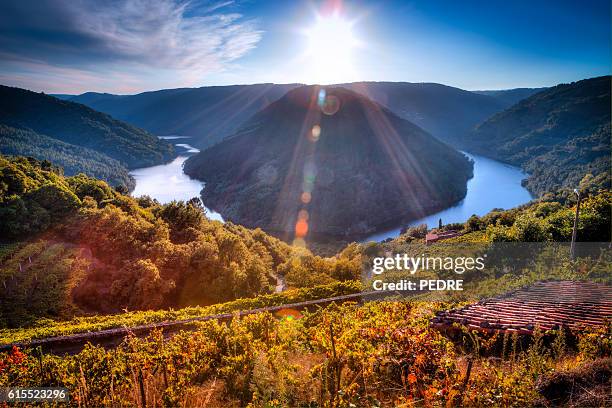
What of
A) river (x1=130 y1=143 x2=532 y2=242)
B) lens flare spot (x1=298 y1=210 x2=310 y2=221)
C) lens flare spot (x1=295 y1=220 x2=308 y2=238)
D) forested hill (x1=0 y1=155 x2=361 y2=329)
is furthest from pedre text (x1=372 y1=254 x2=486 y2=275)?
lens flare spot (x1=298 y1=210 x2=310 y2=221)

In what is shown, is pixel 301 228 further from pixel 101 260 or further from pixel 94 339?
pixel 94 339

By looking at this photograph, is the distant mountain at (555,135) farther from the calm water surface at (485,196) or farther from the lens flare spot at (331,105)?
the lens flare spot at (331,105)

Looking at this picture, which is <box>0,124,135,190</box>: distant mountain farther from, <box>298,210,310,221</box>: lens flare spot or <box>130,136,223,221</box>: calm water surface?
<box>298,210,310,221</box>: lens flare spot

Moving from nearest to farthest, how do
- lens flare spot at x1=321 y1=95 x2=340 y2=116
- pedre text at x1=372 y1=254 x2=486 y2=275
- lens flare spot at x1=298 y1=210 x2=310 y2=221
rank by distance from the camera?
pedre text at x1=372 y1=254 x2=486 y2=275
lens flare spot at x1=298 y1=210 x2=310 y2=221
lens flare spot at x1=321 y1=95 x2=340 y2=116

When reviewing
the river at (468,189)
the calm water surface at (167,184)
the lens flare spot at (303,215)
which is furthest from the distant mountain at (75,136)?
the lens flare spot at (303,215)

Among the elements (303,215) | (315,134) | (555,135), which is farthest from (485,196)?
(555,135)

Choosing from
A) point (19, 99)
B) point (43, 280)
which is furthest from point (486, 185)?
point (19, 99)

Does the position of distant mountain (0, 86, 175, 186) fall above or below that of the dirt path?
above

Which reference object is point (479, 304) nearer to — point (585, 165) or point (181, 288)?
point (181, 288)
